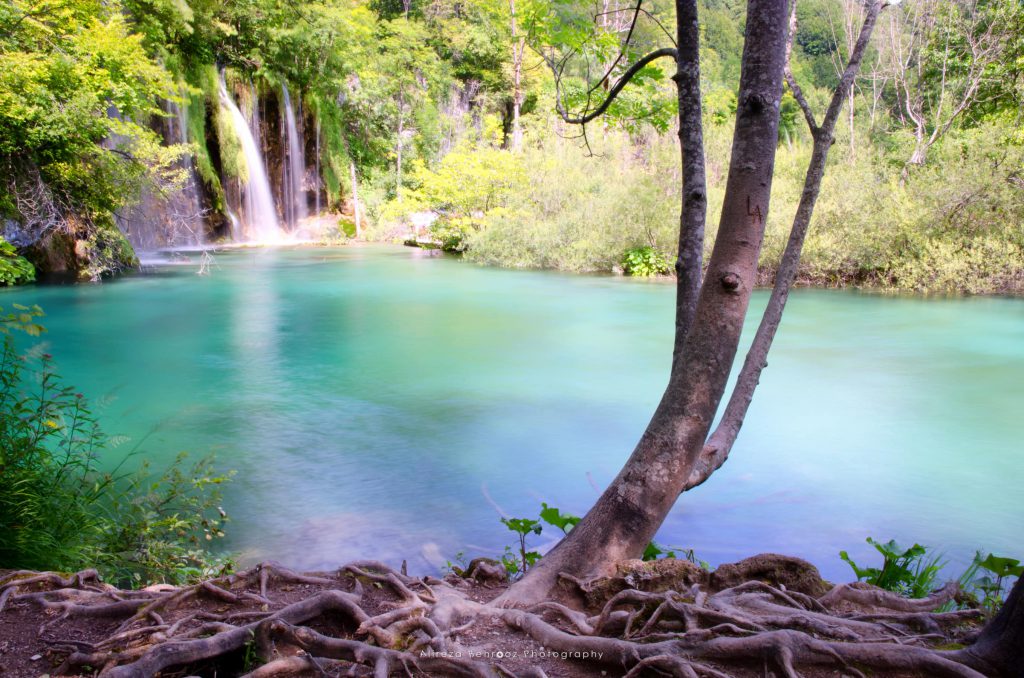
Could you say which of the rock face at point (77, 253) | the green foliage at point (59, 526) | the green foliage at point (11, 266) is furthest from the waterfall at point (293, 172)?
the green foliage at point (59, 526)

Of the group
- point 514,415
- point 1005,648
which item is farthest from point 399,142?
point 1005,648

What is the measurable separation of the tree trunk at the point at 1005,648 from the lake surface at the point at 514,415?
3276 mm

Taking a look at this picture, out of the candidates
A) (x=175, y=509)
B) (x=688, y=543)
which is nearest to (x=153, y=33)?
(x=175, y=509)

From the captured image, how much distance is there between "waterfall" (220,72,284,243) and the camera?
28.9 m

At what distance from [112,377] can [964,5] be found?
28.6m

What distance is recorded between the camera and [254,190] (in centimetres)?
3008

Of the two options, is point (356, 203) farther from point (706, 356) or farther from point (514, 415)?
point (706, 356)

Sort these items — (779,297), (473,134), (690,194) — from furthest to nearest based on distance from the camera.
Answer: (473,134)
(779,297)
(690,194)

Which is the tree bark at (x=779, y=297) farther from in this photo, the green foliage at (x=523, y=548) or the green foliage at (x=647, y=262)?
the green foliage at (x=647, y=262)

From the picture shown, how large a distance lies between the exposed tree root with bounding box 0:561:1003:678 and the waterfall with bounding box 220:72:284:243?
28678mm

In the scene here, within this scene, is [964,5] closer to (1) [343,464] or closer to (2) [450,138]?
(2) [450,138]

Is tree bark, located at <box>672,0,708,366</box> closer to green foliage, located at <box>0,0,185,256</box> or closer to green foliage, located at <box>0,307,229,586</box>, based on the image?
green foliage, located at <box>0,307,229,586</box>

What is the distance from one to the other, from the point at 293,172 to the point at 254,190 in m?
3.21

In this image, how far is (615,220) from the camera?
76.5 feet
